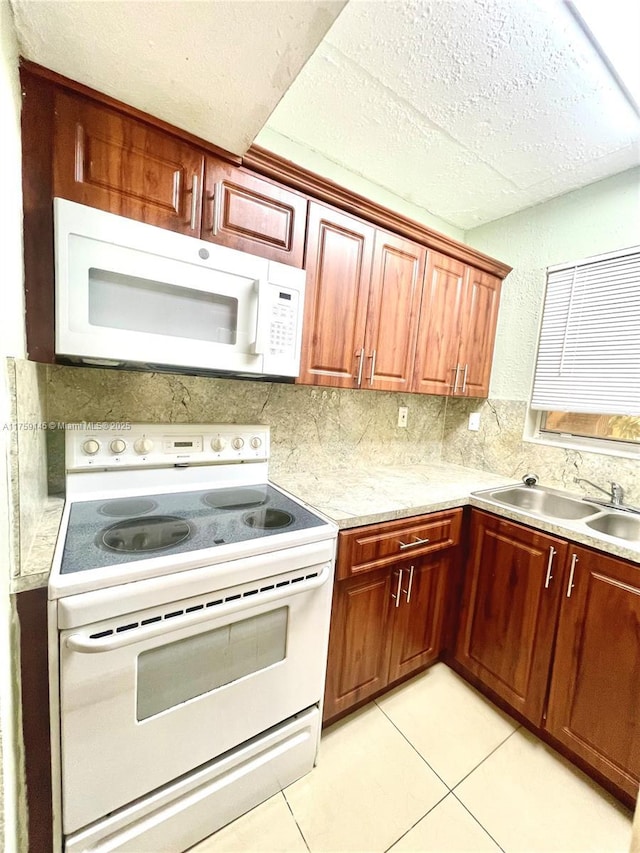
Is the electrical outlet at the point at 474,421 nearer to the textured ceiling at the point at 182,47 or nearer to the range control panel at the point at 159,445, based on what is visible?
the range control panel at the point at 159,445

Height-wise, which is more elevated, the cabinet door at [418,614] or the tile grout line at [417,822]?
the cabinet door at [418,614]

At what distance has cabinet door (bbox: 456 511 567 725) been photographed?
54.4 inches

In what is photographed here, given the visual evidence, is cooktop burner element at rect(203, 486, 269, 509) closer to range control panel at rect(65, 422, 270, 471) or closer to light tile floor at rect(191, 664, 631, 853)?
range control panel at rect(65, 422, 270, 471)

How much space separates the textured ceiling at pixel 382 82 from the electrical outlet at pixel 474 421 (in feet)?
3.96

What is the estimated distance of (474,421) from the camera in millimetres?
2248

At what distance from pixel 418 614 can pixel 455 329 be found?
1447mm

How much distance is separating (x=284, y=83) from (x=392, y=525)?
138 centimetres

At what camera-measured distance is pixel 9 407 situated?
74cm

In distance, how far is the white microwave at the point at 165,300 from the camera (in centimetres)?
93

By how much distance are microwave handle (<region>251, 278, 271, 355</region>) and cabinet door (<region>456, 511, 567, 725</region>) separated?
1.22m

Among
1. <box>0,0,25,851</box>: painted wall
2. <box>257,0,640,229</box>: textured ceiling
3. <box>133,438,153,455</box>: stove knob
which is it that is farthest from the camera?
<box>133,438,153,455</box>: stove knob

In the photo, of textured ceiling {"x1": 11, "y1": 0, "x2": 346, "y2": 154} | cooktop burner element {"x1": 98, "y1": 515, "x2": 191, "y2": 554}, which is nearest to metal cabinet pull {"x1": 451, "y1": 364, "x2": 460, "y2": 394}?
textured ceiling {"x1": 11, "y1": 0, "x2": 346, "y2": 154}

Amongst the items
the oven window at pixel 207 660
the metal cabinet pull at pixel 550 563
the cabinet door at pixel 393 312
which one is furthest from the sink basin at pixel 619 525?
the oven window at pixel 207 660

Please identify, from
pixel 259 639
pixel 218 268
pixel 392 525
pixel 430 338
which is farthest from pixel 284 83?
pixel 259 639
